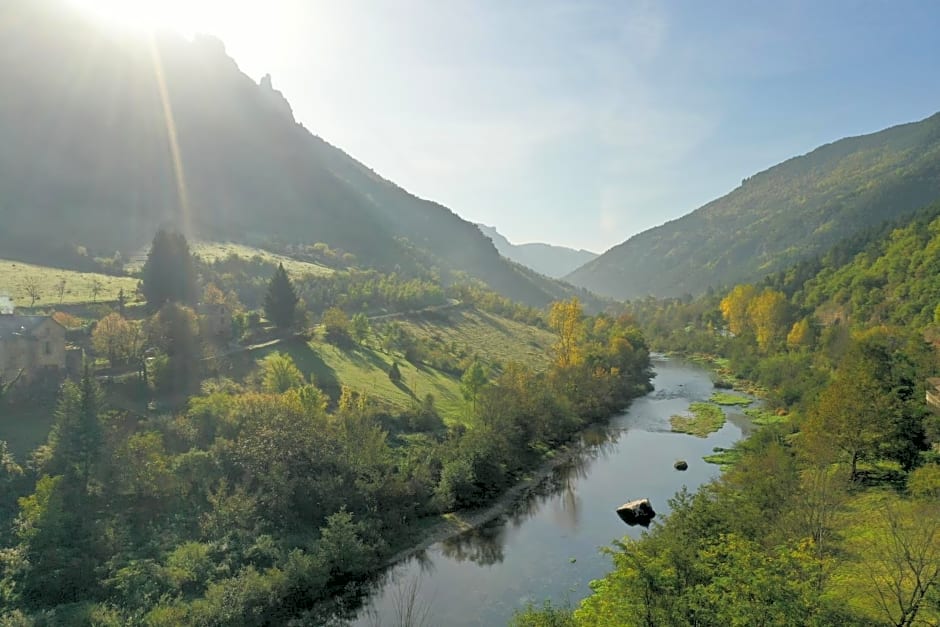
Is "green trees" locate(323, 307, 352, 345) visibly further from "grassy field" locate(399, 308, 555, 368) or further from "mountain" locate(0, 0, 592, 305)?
"mountain" locate(0, 0, 592, 305)

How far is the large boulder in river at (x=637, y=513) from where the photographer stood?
139 ft

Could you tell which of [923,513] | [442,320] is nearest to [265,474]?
[923,513]

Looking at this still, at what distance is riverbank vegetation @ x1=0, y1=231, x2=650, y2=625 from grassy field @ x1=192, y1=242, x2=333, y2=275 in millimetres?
70767

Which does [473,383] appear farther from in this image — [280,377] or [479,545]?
[479,545]

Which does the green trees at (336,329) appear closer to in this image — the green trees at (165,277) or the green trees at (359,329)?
the green trees at (359,329)

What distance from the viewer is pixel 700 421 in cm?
7094

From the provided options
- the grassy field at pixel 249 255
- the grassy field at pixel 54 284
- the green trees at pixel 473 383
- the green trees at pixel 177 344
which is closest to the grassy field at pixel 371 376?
the green trees at pixel 473 383

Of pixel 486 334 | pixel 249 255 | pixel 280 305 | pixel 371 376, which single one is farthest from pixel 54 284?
pixel 486 334

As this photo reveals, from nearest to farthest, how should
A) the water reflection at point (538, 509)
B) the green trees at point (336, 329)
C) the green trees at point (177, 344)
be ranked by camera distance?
the water reflection at point (538, 509)
the green trees at point (177, 344)
the green trees at point (336, 329)

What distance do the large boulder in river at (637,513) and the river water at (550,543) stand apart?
95cm

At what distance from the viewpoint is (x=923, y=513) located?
25.2m

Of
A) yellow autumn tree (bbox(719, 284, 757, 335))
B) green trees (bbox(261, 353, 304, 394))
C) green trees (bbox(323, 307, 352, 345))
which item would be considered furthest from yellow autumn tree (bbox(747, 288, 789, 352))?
green trees (bbox(261, 353, 304, 394))

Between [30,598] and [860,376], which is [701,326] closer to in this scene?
[860,376]

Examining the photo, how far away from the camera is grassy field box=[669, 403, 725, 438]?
221ft
